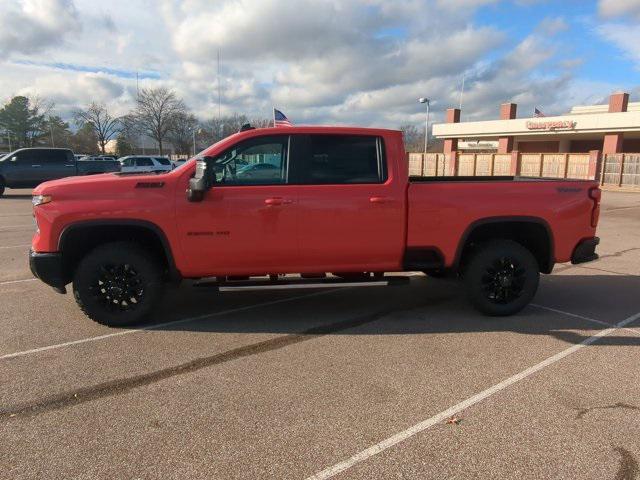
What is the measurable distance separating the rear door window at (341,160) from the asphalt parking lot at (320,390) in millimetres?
1551

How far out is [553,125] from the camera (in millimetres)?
39188

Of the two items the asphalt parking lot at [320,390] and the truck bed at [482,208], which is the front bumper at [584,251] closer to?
the truck bed at [482,208]

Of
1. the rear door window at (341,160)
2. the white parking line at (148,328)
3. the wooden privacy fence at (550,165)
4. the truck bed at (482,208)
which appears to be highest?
the wooden privacy fence at (550,165)

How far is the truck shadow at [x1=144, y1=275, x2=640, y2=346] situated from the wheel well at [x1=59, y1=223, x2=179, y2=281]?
769 millimetres

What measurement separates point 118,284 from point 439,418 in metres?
3.37

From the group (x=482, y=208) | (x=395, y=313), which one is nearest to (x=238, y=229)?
(x=395, y=313)

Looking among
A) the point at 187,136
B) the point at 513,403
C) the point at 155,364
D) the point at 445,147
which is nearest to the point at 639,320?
the point at 513,403

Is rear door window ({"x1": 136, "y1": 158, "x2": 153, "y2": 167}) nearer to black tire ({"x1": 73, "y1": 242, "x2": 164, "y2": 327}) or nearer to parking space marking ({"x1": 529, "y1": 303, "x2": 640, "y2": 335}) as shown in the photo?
black tire ({"x1": 73, "y1": 242, "x2": 164, "y2": 327})

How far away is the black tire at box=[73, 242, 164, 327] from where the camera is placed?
16.0 feet

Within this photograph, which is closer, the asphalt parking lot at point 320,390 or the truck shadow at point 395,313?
the asphalt parking lot at point 320,390

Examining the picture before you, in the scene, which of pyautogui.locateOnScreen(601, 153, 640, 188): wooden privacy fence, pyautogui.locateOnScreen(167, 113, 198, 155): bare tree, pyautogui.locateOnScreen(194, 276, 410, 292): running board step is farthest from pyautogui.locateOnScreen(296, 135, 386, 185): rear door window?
pyautogui.locateOnScreen(167, 113, 198, 155): bare tree

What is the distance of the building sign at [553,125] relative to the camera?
37.8m

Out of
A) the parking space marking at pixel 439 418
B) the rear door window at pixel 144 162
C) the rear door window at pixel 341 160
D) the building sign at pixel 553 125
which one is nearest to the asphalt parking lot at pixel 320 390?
the parking space marking at pixel 439 418

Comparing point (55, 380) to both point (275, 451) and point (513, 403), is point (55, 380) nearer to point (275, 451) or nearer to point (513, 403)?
point (275, 451)
